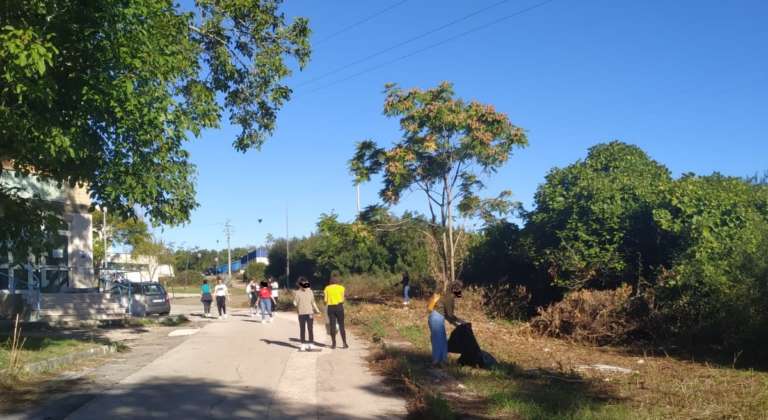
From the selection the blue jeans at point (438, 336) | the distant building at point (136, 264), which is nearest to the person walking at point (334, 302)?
the blue jeans at point (438, 336)

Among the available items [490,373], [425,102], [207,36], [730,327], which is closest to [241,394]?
[490,373]

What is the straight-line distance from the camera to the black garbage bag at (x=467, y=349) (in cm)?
1210

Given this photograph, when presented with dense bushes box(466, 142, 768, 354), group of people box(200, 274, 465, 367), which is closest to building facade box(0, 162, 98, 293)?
group of people box(200, 274, 465, 367)

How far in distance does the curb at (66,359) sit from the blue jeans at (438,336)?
6.49 meters

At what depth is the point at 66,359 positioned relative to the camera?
505 inches

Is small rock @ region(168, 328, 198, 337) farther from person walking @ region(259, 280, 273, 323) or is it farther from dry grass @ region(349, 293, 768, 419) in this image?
dry grass @ region(349, 293, 768, 419)

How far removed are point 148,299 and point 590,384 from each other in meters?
20.7

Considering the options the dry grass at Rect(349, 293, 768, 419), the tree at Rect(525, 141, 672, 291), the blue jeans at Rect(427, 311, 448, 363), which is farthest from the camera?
the tree at Rect(525, 141, 672, 291)

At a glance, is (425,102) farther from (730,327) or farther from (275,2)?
(730,327)

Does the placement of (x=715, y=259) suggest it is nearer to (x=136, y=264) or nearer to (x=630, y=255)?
(x=630, y=255)

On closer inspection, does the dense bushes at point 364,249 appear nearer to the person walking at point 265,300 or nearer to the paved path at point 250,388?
the person walking at point 265,300

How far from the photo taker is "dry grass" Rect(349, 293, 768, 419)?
8.52 metres

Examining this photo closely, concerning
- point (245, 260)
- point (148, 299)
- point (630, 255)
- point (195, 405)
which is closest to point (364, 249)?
point (148, 299)

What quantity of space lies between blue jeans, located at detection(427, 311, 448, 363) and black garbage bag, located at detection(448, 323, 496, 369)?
24 centimetres
